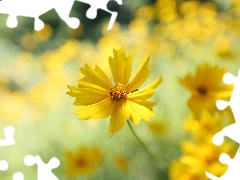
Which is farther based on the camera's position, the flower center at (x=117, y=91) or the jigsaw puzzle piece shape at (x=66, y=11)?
the jigsaw puzzle piece shape at (x=66, y=11)

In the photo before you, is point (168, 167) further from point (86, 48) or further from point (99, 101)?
point (86, 48)

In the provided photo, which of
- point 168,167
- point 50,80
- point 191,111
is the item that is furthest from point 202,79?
point 50,80

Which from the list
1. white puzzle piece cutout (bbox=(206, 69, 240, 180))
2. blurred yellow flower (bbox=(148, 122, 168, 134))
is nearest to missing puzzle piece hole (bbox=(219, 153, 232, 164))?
white puzzle piece cutout (bbox=(206, 69, 240, 180))

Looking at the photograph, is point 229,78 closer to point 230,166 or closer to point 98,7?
point 230,166

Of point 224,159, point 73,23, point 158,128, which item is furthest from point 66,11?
point 224,159

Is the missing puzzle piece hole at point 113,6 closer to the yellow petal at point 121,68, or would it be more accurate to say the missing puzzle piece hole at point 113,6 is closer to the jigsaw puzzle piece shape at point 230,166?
the yellow petal at point 121,68

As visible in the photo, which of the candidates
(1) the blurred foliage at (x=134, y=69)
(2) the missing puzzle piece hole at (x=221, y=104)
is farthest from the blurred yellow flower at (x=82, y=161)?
(2) the missing puzzle piece hole at (x=221, y=104)

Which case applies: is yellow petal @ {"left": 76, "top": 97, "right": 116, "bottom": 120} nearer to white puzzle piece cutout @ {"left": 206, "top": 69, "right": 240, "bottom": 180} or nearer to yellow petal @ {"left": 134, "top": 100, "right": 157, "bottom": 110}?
yellow petal @ {"left": 134, "top": 100, "right": 157, "bottom": 110}

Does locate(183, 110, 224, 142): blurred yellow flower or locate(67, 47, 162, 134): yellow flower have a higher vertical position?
locate(67, 47, 162, 134): yellow flower
